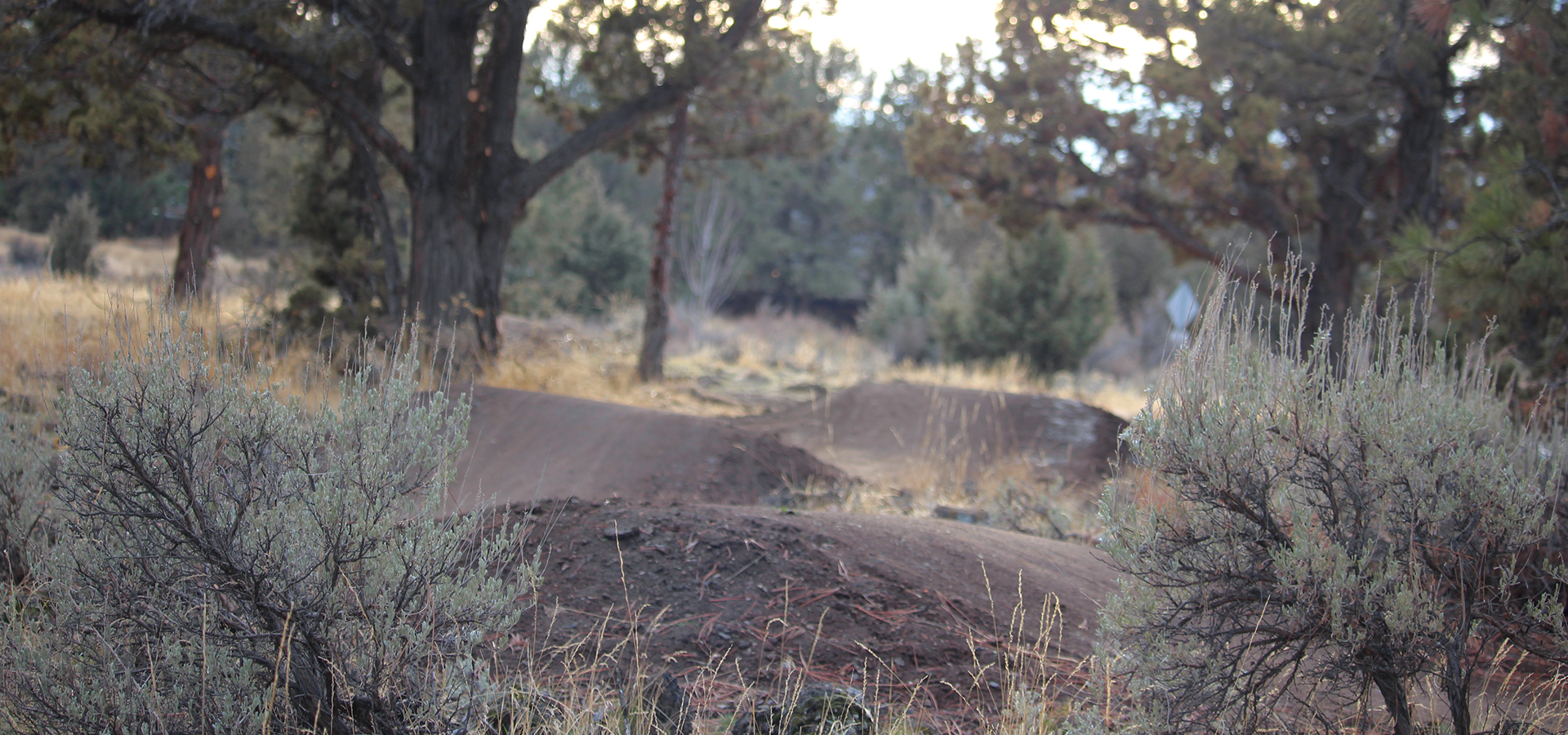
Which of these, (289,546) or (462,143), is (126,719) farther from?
(462,143)

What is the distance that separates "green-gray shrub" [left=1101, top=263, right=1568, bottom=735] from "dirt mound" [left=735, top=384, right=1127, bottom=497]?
6011mm

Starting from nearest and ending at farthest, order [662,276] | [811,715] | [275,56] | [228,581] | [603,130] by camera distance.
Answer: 1. [228,581]
2. [811,715]
3. [275,56]
4. [603,130]
5. [662,276]

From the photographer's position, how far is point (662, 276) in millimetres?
12711

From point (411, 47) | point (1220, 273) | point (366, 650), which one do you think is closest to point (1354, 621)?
point (1220, 273)

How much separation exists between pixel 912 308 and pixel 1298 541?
24204 millimetres

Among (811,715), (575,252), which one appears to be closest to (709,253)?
(575,252)

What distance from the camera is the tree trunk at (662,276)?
12633 millimetres

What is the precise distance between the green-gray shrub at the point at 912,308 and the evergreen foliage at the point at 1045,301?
5.13 metres

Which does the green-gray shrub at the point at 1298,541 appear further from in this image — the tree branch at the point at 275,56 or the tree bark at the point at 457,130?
the tree branch at the point at 275,56

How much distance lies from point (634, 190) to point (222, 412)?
42.0m

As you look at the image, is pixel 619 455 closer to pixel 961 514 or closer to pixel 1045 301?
pixel 961 514

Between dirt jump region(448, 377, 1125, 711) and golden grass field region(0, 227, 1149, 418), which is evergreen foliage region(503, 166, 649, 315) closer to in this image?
golden grass field region(0, 227, 1149, 418)

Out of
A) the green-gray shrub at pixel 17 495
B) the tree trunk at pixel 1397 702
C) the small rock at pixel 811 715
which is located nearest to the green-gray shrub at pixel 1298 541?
the tree trunk at pixel 1397 702

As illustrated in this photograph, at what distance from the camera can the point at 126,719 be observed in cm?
209
